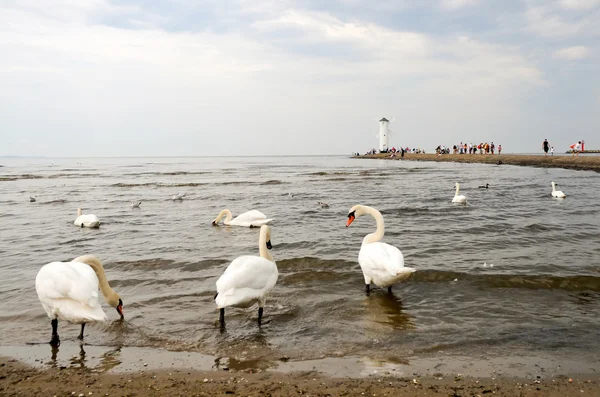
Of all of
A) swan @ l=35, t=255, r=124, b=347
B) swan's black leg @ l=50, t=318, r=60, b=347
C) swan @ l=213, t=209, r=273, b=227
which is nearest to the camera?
swan @ l=35, t=255, r=124, b=347

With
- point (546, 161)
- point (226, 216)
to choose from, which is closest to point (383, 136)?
point (546, 161)

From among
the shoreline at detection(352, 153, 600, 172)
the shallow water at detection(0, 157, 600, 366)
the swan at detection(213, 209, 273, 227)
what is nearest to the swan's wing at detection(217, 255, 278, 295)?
the shallow water at detection(0, 157, 600, 366)

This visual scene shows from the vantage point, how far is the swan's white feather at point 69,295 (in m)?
5.49

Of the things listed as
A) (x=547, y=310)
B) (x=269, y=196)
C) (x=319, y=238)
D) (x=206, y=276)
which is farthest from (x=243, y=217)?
(x=547, y=310)

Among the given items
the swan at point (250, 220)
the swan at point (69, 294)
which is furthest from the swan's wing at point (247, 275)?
the swan at point (250, 220)

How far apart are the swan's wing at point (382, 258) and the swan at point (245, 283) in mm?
1752

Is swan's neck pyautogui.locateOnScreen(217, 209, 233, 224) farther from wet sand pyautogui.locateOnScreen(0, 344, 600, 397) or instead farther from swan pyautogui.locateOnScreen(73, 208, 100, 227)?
wet sand pyautogui.locateOnScreen(0, 344, 600, 397)

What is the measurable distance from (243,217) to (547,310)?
1097 centimetres

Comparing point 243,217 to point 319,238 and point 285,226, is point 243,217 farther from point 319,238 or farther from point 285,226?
point 319,238

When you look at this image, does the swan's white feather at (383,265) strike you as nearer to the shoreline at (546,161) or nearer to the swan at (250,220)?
the swan at (250,220)

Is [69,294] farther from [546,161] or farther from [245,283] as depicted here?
[546,161]

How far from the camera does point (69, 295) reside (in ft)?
18.1

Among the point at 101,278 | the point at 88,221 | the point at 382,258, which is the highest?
the point at 382,258

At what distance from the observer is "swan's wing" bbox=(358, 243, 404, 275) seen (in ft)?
24.3
